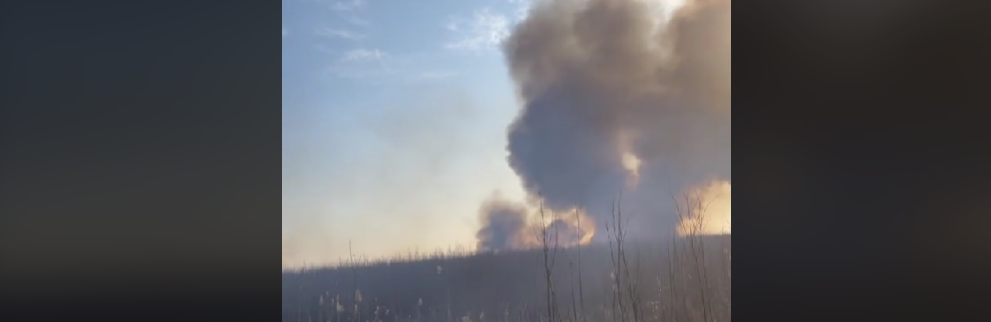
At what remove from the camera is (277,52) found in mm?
2793

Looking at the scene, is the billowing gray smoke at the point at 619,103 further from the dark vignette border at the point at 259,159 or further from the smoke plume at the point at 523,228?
the dark vignette border at the point at 259,159

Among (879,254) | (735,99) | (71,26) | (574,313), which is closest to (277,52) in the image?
(71,26)

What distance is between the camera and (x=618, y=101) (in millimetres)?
3199

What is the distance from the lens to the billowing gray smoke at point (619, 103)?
10.3 feet

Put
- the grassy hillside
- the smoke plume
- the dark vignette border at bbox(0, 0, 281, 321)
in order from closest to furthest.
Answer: the dark vignette border at bbox(0, 0, 281, 321) < the grassy hillside < the smoke plume

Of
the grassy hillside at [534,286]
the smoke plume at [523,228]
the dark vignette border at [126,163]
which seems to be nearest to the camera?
the dark vignette border at [126,163]

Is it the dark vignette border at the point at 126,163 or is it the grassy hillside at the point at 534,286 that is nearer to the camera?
the dark vignette border at the point at 126,163

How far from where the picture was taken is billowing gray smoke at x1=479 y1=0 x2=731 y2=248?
3137mm

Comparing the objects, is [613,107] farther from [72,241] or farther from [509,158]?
[72,241]

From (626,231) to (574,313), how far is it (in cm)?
39

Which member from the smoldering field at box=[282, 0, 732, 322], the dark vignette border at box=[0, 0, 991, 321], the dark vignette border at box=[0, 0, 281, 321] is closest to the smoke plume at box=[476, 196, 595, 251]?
the smoldering field at box=[282, 0, 732, 322]

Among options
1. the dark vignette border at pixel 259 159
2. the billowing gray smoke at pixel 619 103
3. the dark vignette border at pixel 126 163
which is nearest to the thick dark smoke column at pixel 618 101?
the billowing gray smoke at pixel 619 103

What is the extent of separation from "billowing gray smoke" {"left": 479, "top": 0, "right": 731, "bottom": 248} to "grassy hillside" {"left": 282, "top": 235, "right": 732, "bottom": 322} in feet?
0.49

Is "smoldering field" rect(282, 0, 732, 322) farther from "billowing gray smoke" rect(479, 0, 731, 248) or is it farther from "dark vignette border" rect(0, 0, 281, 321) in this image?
"dark vignette border" rect(0, 0, 281, 321)
